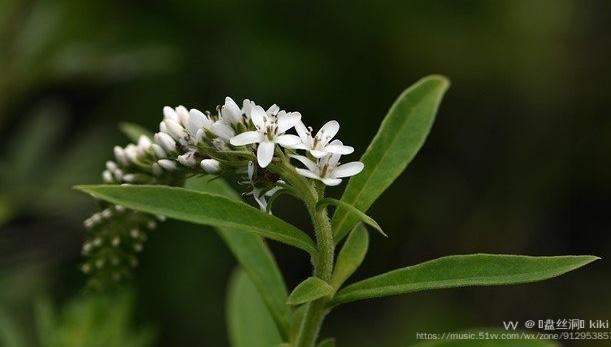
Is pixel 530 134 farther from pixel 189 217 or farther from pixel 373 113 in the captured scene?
pixel 189 217

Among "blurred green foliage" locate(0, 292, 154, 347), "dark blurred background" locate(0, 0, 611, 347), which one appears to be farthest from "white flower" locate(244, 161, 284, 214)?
"dark blurred background" locate(0, 0, 611, 347)

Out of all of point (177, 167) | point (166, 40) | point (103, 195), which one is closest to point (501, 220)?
point (166, 40)

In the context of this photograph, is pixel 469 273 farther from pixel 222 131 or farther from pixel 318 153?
pixel 222 131

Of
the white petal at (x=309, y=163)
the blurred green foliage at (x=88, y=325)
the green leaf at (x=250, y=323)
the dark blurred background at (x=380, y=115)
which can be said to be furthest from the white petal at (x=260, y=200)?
the dark blurred background at (x=380, y=115)

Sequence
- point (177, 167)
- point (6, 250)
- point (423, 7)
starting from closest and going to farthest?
point (177, 167) → point (6, 250) → point (423, 7)

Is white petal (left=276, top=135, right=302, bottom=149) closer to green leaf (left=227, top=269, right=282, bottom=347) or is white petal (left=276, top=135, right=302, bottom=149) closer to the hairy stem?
the hairy stem

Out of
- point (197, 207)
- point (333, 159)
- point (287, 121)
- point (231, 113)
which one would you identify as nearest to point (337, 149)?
point (333, 159)

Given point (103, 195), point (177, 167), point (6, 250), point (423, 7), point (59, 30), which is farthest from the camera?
point (423, 7)
